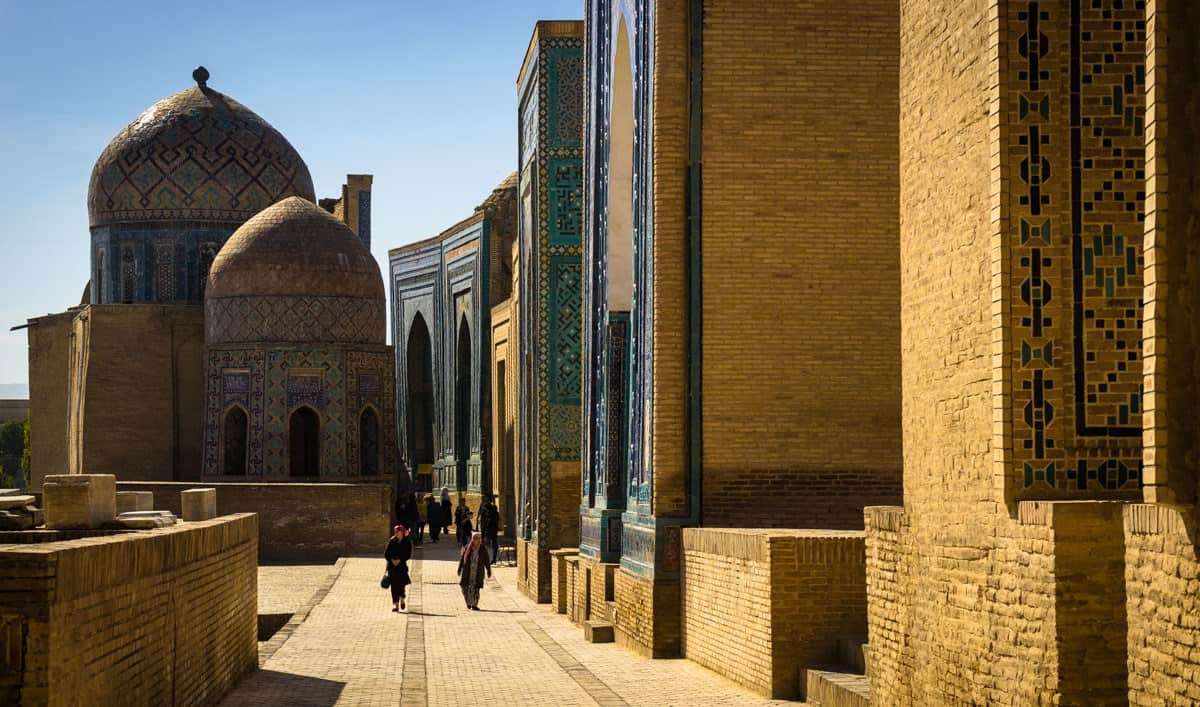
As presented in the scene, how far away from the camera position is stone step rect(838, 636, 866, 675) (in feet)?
30.0

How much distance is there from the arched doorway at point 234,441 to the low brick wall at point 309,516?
114 inches

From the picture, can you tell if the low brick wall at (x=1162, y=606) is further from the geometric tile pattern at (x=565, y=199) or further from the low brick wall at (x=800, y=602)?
the geometric tile pattern at (x=565, y=199)

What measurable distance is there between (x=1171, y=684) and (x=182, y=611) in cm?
485

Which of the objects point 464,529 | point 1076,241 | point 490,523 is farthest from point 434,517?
point 1076,241

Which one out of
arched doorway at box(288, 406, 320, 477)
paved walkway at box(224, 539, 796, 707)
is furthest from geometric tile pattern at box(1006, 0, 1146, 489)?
arched doorway at box(288, 406, 320, 477)

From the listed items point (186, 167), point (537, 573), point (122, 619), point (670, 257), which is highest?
point (186, 167)

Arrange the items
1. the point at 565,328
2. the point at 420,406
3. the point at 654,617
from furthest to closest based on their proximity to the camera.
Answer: the point at 420,406
the point at 565,328
the point at 654,617

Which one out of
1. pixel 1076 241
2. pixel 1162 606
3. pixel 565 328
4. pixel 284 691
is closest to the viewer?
pixel 1162 606

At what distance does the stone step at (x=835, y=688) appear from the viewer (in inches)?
323

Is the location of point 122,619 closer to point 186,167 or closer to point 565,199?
point 565,199

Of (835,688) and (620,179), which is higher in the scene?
(620,179)

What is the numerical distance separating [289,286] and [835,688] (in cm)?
2073

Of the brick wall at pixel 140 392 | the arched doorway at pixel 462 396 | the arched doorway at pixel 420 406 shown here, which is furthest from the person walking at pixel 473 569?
the arched doorway at pixel 420 406

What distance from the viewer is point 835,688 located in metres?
8.56
